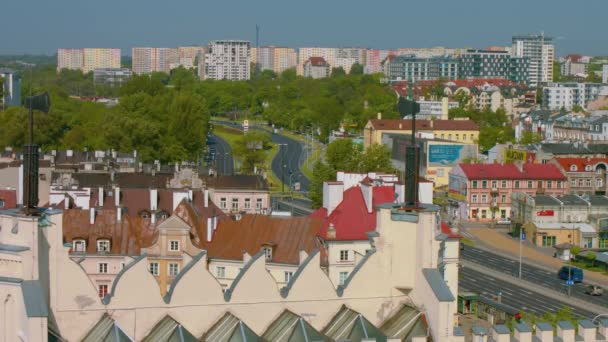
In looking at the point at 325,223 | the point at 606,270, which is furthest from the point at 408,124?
the point at 325,223

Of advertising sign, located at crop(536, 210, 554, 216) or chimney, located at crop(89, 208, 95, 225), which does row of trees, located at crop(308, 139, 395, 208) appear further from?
chimney, located at crop(89, 208, 95, 225)

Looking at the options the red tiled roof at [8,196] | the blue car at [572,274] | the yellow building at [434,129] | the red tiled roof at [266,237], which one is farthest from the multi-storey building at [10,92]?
the red tiled roof at [266,237]

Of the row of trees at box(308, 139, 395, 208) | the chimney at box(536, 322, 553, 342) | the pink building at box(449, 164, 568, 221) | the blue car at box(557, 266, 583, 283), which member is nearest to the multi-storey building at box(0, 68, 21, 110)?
the row of trees at box(308, 139, 395, 208)

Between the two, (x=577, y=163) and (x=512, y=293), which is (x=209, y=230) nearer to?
(x=512, y=293)

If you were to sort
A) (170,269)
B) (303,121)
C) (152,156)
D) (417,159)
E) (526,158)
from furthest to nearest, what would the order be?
(303,121)
(152,156)
(526,158)
(170,269)
(417,159)

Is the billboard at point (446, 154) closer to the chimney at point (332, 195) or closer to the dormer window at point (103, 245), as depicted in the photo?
the chimney at point (332, 195)

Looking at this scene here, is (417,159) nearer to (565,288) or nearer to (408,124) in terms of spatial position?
(565,288)
